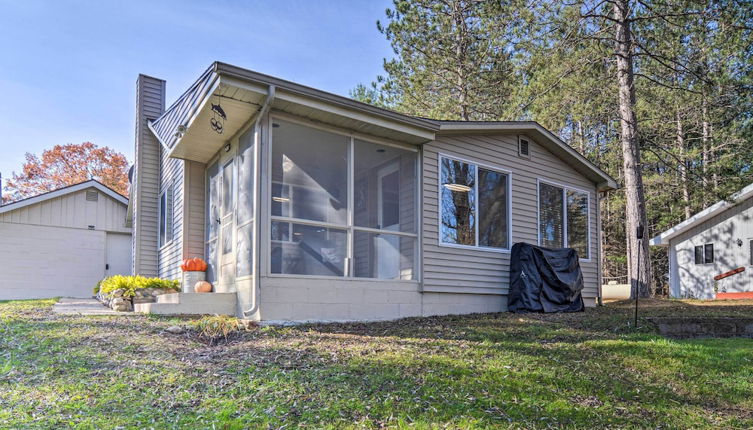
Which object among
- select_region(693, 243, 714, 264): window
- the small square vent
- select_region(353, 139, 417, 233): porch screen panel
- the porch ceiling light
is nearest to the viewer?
select_region(353, 139, 417, 233): porch screen panel

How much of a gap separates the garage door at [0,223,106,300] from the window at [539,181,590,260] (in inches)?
437

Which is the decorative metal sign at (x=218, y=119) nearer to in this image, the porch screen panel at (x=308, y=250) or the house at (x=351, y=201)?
the house at (x=351, y=201)

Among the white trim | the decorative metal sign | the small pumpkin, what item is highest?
the decorative metal sign

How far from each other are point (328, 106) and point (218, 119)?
1441 millimetres

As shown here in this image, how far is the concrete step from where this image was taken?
642 centimetres

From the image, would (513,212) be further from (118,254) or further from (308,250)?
(118,254)

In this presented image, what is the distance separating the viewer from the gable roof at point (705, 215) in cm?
1452

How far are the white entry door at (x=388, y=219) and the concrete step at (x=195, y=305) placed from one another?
6.31 feet

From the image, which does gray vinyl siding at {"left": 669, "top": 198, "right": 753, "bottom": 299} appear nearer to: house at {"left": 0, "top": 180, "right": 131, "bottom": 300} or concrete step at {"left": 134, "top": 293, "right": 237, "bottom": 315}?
concrete step at {"left": 134, "top": 293, "right": 237, "bottom": 315}

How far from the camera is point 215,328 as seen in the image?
17.0 ft

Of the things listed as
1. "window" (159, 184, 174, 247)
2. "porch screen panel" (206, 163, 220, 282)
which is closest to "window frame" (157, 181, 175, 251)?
"window" (159, 184, 174, 247)

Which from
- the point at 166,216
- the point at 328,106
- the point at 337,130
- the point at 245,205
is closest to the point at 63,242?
the point at 166,216

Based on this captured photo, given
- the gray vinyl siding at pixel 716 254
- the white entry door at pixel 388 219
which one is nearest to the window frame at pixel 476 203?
the white entry door at pixel 388 219

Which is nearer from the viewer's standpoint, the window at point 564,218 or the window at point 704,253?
the window at point 564,218
